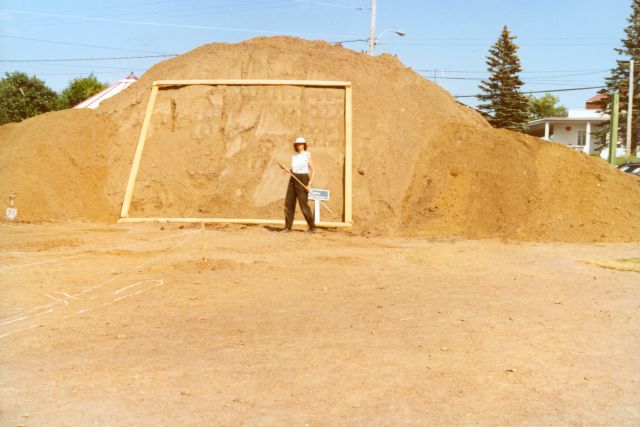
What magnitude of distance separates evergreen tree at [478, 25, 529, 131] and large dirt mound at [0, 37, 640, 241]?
29851 mm

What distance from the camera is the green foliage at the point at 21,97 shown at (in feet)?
137

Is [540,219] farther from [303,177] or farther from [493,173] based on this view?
[303,177]

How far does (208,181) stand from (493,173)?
651cm

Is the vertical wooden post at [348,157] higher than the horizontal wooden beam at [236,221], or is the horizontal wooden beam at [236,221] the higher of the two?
the vertical wooden post at [348,157]

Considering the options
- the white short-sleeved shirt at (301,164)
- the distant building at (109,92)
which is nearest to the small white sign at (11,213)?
the white short-sleeved shirt at (301,164)

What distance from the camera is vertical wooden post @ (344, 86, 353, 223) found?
15508mm

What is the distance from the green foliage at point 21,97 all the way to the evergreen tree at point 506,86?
28.4 metres

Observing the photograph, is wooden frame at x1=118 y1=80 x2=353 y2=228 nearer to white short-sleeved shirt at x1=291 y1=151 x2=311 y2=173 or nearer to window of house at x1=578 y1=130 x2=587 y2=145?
white short-sleeved shirt at x1=291 y1=151 x2=311 y2=173

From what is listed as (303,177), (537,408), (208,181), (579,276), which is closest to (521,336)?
(537,408)

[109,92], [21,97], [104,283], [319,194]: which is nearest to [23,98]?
[21,97]

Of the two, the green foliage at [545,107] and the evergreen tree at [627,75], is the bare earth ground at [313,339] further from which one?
the green foliage at [545,107]

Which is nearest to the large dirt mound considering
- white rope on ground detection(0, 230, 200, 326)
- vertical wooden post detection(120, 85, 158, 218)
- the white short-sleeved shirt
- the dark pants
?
vertical wooden post detection(120, 85, 158, 218)

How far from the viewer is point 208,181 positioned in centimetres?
1664

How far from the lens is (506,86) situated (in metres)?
47.9
